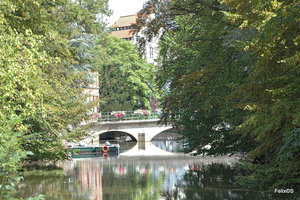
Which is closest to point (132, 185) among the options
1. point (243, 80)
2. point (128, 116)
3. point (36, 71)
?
point (243, 80)

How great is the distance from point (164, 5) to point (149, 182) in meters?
7.10

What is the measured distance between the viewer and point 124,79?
169 ft

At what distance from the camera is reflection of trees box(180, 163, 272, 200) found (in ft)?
37.8

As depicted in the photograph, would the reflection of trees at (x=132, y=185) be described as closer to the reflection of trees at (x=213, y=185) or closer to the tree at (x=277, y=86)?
the reflection of trees at (x=213, y=185)

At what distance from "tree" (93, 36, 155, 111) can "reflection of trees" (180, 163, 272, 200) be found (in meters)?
31.6

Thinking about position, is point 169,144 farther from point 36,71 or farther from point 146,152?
point 36,71

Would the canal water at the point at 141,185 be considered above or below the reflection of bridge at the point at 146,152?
below

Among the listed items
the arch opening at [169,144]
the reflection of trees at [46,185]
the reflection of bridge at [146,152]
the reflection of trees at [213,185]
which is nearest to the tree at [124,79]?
the arch opening at [169,144]

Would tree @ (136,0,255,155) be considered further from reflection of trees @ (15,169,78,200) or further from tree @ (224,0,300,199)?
reflection of trees @ (15,169,78,200)

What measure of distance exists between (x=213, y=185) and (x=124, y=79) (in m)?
38.7

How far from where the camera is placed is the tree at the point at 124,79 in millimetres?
49531

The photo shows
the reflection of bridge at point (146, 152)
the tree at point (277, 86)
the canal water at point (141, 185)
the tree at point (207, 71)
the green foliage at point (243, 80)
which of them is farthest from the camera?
the reflection of bridge at point (146, 152)

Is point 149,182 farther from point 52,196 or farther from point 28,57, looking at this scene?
point 28,57

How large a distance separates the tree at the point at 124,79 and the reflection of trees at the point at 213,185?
31.6 m
